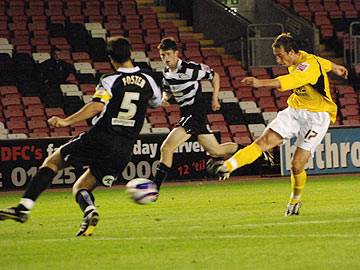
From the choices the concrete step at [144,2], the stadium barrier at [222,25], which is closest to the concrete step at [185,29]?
the stadium barrier at [222,25]

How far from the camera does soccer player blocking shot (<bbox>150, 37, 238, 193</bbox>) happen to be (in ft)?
53.5

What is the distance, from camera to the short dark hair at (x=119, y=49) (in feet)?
37.2

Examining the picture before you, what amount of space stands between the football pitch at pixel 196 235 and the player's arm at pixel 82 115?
3.89 feet

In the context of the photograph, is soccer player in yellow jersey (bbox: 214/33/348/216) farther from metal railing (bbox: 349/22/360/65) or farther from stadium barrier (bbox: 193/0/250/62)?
stadium barrier (bbox: 193/0/250/62)

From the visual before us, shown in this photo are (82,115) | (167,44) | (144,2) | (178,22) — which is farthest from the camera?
(144,2)

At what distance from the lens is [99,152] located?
11570 millimetres

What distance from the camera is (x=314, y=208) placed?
15.1 metres

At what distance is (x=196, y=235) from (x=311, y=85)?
3.04m

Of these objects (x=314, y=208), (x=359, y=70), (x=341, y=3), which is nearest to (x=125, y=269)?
(x=314, y=208)

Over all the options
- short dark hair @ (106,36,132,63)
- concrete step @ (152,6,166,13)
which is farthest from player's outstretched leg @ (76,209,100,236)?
concrete step @ (152,6,166,13)

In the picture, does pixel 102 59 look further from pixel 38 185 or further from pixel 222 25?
pixel 38 185

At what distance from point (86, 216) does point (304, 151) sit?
358 cm

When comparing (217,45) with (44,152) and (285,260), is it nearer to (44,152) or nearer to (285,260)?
(44,152)

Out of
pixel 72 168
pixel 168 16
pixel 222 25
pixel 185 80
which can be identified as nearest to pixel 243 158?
pixel 185 80
